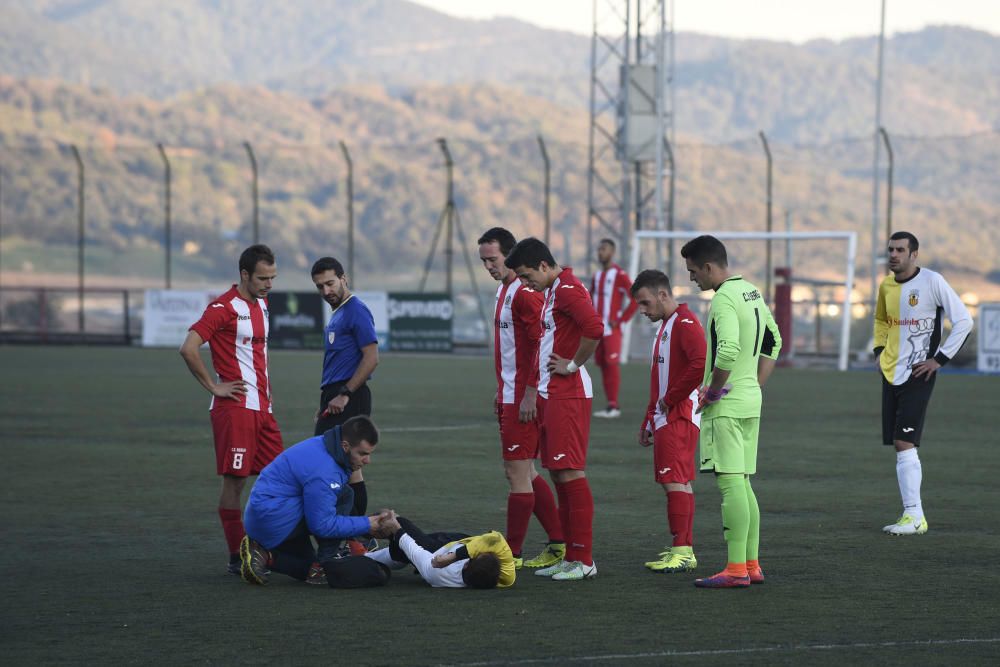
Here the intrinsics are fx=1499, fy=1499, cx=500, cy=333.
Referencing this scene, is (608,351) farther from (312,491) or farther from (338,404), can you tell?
(312,491)

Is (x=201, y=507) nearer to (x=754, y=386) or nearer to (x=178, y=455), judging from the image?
(x=178, y=455)

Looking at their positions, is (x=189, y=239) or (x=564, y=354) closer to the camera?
(x=564, y=354)

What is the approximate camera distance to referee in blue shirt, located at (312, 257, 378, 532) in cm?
959

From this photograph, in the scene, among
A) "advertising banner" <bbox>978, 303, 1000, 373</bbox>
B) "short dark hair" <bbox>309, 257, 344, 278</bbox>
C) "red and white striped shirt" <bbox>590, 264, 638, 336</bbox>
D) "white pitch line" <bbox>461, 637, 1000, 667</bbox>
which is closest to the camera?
"white pitch line" <bbox>461, 637, 1000, 667</bbox>

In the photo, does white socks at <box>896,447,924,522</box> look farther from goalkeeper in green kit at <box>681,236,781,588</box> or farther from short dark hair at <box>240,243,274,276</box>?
short dark hair at <box>240,243,274,276</box>

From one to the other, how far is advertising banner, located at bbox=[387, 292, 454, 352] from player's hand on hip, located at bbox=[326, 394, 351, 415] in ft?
82.6

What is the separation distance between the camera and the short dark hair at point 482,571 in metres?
8.27

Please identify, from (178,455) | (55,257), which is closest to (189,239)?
(55,257)

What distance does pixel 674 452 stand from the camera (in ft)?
29.5

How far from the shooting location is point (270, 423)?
30.3 feet

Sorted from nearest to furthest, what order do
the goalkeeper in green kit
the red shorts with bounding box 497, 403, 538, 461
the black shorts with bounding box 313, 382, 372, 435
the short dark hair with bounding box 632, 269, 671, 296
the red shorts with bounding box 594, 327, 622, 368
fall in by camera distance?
1. the goalkeeper in green kit
2. the short dark hair with bounding box 632, 269, 671, 296
3. the red shorts with bounding box 497, 403, 538, 461
4. the black shorts with bounding box 313, 382, 372, 435
5. the red shorts with bounding box 594, 327, 622, 368

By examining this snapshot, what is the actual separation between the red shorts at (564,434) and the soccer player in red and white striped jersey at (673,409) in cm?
45

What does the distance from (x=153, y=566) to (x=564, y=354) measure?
9.23 ft

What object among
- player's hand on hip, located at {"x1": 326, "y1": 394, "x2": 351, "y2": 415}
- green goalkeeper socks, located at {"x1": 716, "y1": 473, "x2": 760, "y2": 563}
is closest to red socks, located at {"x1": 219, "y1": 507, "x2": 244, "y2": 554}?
player's hand on hip, located at {"x1": 326, "y1": 394, "x2": 351, "y2": 415}
